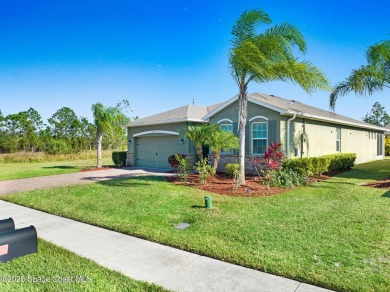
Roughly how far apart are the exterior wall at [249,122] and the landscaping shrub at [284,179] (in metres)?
2.30

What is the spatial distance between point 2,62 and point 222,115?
45.7ft

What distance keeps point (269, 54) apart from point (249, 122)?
4.82 metres

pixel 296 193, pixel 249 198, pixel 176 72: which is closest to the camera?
pixel 249 198

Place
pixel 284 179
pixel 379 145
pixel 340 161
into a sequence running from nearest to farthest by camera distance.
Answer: pixel 284 179, pixel 340 161, pixel 379 145

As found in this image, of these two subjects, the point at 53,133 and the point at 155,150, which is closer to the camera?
the point at 155,150

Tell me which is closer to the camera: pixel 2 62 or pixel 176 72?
pixel 2 62

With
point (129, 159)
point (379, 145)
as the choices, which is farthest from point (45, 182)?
point (379, 145)

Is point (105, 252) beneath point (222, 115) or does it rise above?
beneath

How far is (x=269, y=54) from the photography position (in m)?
9.55

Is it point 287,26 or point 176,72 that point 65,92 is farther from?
point 287,26

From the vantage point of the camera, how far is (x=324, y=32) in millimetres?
12695

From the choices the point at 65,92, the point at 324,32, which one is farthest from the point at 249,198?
the point at 65,92

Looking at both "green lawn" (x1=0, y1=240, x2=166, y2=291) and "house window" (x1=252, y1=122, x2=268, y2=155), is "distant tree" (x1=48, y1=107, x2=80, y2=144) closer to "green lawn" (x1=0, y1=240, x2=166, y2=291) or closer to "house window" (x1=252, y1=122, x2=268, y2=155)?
"house window" (x1=252, y1=122, x2=268, y2=155)

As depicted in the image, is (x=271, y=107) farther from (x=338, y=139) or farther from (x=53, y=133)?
(x=53, y=133)
